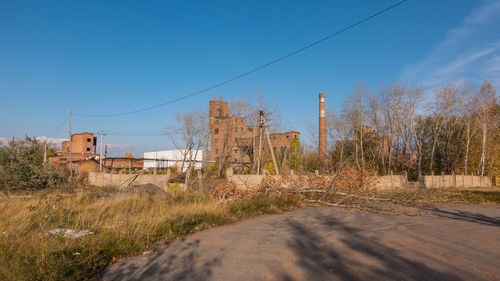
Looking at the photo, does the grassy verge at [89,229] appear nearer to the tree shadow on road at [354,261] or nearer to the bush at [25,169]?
the tree shadow on road at [354,261]

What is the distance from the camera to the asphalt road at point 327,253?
4.96 meters

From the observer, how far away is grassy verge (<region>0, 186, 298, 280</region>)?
4.82 meters

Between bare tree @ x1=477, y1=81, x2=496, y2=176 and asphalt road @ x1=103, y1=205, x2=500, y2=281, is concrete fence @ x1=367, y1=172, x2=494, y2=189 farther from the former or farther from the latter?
asphalt road @ x1=103, y1=205, x2=500, y2=281

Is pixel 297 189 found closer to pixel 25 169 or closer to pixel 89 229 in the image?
pixel 89 229

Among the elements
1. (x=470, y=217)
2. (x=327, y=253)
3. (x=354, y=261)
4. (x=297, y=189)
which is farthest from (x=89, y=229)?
(x=470, y=217)

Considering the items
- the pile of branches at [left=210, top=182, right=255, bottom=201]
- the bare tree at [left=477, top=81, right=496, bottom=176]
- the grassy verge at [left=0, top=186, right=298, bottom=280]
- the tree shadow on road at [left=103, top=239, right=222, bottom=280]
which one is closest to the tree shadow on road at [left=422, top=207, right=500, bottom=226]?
the grassy verge at [left=0, top=186, right=298, bottom=280]

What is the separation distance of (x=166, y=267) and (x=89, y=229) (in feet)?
9.06

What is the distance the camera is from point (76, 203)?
1084 cm

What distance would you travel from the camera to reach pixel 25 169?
1580cm

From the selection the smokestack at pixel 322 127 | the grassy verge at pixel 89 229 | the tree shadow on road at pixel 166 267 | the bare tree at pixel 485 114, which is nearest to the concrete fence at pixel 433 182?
the bare tree at pixel 485 114

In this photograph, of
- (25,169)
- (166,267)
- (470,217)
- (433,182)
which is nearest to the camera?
(166,267)

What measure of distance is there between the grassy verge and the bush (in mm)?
5289

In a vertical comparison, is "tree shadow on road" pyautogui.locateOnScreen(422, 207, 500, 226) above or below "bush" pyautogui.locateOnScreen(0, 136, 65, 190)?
below

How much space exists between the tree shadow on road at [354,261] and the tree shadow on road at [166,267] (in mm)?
1433
